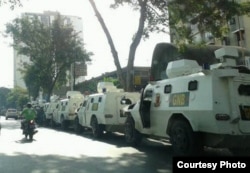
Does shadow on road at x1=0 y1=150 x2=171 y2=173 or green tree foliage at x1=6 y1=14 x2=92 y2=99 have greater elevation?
green tree foliage at x1=6 y1=14 x2=92 y2=99

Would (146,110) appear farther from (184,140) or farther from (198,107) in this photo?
(198,107)

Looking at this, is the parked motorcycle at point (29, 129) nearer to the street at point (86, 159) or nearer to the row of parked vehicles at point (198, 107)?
the street at point (86, 159)

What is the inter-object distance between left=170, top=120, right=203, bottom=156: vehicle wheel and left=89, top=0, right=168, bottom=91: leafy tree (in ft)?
34.5

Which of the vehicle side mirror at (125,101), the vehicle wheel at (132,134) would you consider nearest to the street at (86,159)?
the vehicle wheel at (132,134)

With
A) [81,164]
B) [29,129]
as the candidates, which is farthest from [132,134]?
[29,129]

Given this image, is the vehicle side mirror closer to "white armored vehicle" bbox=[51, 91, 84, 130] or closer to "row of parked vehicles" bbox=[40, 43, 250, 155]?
"row of parked vehicles" bbox=[40, 43, 250, 155]

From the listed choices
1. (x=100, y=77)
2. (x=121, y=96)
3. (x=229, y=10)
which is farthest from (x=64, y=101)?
(x=100, y=77)

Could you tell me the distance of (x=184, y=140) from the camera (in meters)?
9.77

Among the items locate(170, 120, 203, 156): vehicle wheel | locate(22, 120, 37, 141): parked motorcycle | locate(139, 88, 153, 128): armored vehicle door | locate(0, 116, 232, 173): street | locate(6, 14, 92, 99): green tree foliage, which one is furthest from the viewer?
locate(6, 14, 92, 99): green tree foliage

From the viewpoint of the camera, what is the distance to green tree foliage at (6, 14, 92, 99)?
39.7 m

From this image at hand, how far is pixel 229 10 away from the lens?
18375mm

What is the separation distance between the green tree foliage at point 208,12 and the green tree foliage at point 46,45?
2121 centimetres

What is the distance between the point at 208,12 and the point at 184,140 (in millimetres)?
10671

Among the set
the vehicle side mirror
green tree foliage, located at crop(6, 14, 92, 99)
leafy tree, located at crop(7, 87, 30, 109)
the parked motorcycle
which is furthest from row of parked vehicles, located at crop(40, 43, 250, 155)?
leafy tree, located at crop(7, 87, 30, 109)
